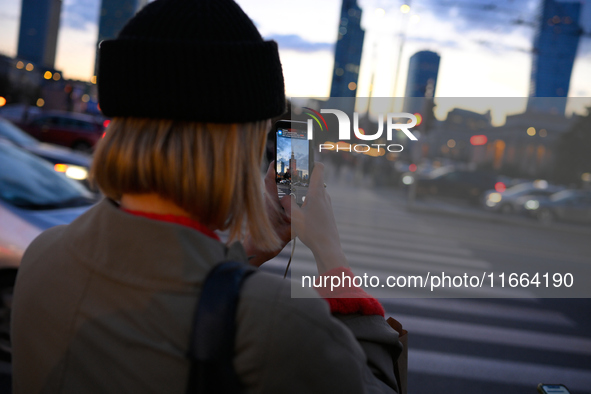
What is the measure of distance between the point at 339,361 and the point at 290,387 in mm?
90

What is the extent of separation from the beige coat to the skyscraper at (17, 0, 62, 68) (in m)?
104

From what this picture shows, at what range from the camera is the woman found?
712mm

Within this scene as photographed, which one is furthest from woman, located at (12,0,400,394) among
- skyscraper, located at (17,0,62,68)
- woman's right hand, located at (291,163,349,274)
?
skyscraper, located at (17,0,62,68)

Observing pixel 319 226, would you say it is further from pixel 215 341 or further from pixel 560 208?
pixel 560 208

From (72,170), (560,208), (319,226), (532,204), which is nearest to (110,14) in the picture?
(72,170)

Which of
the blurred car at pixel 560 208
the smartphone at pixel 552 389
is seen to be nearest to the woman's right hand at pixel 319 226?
the smartphone at pixel 552 389

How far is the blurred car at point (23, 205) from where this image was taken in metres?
2.98

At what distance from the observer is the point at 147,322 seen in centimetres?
73

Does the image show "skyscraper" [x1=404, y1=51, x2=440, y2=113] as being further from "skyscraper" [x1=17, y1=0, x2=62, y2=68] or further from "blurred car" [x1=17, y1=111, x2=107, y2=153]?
"skyscraper" [x1=17, y1=0, x2=62, y2=68]

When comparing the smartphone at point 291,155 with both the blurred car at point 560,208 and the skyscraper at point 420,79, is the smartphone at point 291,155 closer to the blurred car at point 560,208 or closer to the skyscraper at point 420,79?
the skyscraper at point 420,79

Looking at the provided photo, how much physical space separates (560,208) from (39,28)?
107493 millimetres

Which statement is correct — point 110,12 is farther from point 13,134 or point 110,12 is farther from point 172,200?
point 172,200

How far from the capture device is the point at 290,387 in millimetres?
705

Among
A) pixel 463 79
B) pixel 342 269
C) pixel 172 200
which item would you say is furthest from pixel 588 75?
pixel 172 200
